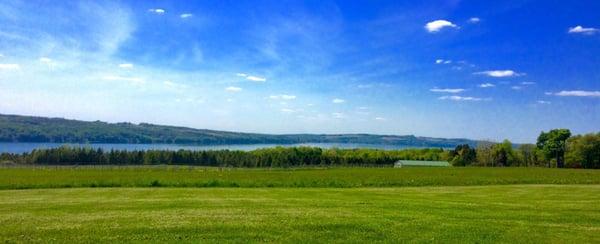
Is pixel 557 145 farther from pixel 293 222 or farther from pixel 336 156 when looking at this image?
pixel 293 222

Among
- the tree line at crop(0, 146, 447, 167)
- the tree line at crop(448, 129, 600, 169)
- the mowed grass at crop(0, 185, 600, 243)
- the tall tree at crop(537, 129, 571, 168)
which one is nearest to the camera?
the mowed grass at crop(0, 185, 600, 243)

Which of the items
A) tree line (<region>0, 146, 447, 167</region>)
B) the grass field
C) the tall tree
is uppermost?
the tall tree

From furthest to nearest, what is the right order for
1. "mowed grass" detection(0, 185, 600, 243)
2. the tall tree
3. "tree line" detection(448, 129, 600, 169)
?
the tall tree
"tree line" detection(448, 129, 600, 169)
"mowed grass" detection(0, 185, 600, 243)

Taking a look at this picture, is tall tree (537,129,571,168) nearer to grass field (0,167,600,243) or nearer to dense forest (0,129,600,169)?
dense forest (0,129,600,169)

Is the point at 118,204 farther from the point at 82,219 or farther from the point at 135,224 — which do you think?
the point at 135,224

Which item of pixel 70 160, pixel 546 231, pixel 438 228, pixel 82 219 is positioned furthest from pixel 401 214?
pixel 70 160

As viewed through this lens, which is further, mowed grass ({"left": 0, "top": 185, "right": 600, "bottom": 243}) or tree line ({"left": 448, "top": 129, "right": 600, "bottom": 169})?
tree line ({"left": 448, "top": 129, "right": 600, "bottom": 169})

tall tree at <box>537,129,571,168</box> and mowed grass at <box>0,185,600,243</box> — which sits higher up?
tall tree at <box>537,129,571,168</box>

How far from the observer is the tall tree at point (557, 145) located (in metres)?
124

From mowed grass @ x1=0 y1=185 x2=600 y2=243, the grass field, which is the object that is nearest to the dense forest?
the grass field

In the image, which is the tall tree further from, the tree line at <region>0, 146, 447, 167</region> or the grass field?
the grass field

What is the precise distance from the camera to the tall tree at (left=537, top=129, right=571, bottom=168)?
124 m

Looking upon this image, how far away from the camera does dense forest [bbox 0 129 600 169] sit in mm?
123938

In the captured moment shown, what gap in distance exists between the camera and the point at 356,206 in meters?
19.4
